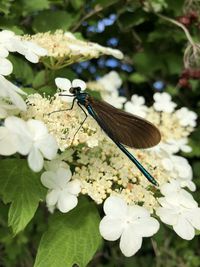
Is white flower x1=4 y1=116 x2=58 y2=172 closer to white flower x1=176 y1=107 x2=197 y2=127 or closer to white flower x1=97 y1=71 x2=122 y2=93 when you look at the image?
white flower x1=176 y1=107 x2=197 y2=127

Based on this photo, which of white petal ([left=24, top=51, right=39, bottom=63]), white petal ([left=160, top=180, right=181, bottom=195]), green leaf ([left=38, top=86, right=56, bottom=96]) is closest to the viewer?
white petal ([left=160, top=180, right=181, bottom=195])

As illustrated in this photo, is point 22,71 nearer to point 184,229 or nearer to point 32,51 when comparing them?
point 32,51

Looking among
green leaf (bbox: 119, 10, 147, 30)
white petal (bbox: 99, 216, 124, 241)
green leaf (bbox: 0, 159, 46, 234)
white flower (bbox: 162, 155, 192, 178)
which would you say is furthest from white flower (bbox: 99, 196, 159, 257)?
green leaf (bbox: 119, 10, 147, 30)

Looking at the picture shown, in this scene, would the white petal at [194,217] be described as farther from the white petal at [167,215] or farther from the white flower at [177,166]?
the white flower at [177,166]

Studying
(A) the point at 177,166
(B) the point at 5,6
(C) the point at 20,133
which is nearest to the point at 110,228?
(C) the point at 20,133

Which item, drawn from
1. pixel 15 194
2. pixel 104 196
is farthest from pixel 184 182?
pixel 15 194

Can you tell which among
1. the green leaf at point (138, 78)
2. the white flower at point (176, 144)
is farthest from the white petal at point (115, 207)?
the green leaf at point (138, 78)
